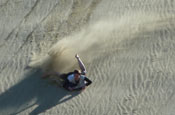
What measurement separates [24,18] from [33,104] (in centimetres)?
342

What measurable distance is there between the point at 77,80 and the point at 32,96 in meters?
1.57

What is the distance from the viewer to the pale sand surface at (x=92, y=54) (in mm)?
11477

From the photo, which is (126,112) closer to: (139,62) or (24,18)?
(139,62)

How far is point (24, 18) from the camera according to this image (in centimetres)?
1327

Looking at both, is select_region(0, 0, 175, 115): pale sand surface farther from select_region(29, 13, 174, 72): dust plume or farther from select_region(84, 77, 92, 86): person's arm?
select_region(84, 77, 92, 86): person's arm

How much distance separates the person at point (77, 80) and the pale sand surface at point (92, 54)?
237 millimetres

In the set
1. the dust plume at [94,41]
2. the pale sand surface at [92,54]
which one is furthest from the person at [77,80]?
the dust plume at [94,41]

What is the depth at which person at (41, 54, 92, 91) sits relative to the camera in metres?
11.3

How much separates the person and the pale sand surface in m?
0.24

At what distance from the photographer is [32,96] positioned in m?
11.7

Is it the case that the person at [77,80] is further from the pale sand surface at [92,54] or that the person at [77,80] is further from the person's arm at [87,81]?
the pale sand surface at [92,54]

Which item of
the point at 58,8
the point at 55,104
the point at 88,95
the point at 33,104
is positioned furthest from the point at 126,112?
the point at 58,8

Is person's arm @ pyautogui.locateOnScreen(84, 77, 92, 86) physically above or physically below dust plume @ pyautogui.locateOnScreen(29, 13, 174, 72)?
below

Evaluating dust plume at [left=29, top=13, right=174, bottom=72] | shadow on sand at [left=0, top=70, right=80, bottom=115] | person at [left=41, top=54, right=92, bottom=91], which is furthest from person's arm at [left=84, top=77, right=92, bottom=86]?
dust plume at [left=29, top=13, right=174, bottom=72]
